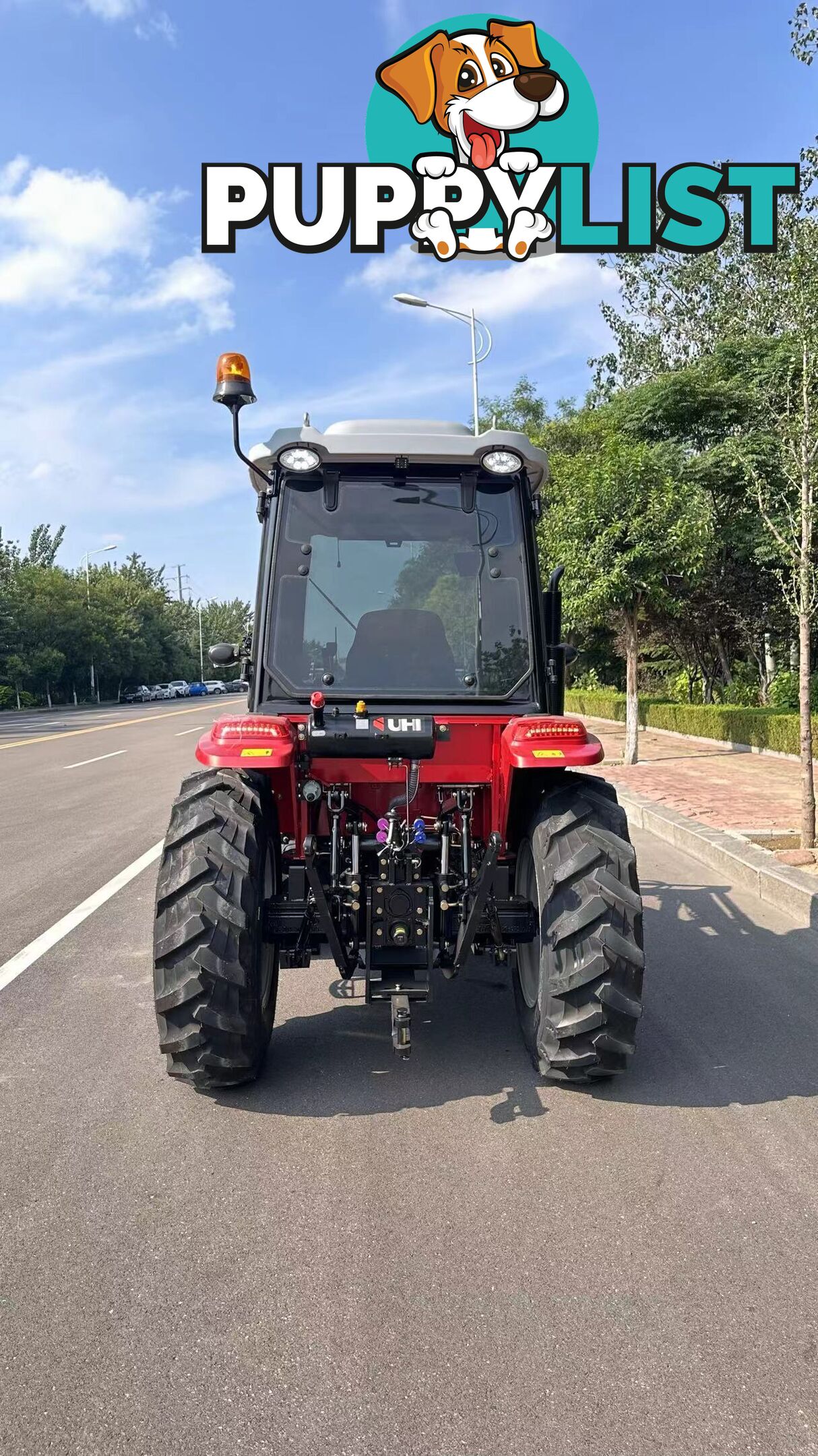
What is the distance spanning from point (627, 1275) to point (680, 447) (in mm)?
20374

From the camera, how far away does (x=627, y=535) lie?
17.3 metres

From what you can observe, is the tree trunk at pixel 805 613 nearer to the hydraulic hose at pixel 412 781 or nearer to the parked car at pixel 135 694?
the hydraulic hose at pixel 412 781

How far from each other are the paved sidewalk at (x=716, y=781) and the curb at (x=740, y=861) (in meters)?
0.34

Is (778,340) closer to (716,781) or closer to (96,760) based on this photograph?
(716,781)

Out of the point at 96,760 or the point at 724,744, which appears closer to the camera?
the point at 724,744

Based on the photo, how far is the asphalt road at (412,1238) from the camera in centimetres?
246

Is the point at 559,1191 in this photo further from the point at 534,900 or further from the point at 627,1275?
the point at 534,900

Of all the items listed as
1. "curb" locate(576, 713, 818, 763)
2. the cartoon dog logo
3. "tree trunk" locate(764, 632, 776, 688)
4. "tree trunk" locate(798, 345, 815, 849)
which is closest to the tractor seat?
"tree trunk" locate(798, 345, 815, 849)

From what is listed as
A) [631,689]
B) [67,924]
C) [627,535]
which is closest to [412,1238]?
[67,924]

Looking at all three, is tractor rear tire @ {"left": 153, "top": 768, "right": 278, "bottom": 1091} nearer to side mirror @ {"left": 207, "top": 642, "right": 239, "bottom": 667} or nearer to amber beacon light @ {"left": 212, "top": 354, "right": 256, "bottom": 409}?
side mirror @ {"left": 207, "top": 642, "right": 239, "bottom": 667}

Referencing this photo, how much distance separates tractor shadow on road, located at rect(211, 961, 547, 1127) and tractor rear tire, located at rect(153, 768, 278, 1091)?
0.26 m

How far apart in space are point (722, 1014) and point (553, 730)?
2019mm

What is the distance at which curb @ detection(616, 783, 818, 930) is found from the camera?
24.9ft

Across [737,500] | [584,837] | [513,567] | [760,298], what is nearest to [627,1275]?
[584,837]
